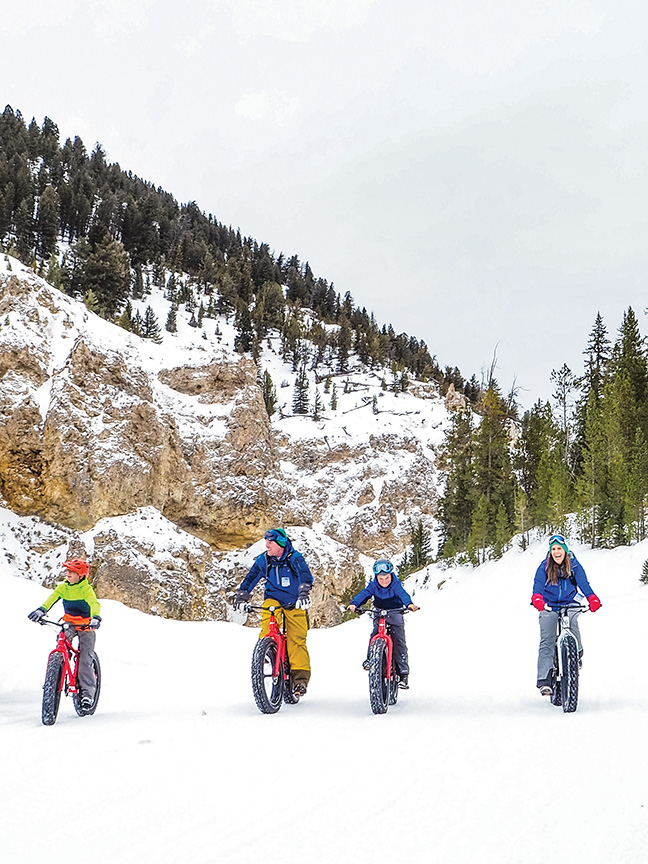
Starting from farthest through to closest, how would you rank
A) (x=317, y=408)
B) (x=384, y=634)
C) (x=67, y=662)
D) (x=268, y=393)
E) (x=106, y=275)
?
1. (x=317, y=408)
2. (x=268, y=393)
3. (x=106, y=275)
4. (x=384, y=634)
5. (x=67, y=662)

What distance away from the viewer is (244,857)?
9.71 ft

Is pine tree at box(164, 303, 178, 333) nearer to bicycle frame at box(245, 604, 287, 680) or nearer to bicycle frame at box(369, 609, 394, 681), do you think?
bicycle frame at box(245, 604, 287, 680)

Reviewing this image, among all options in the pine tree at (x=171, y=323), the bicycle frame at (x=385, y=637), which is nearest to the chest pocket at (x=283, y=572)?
the bicycle frame at (x=385, y=637)

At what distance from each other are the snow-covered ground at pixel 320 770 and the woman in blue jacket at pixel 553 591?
58 centimetres

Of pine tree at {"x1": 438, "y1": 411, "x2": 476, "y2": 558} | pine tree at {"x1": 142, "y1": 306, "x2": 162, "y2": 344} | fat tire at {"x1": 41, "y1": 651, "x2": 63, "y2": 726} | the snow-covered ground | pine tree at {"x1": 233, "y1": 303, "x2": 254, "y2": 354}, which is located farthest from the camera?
pine tree at {"x1": 233, "y1": 303, "x2": 254, "y2": 354}

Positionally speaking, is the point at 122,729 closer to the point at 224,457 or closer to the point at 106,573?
the point at 106,573

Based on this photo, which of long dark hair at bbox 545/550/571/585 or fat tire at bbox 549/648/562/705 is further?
long dark hair at bbox 545/550/571/585

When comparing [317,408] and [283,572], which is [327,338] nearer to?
[317,408]

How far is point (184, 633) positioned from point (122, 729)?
6.41 metres

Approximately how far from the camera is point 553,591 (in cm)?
728

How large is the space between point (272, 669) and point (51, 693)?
7.58 ft

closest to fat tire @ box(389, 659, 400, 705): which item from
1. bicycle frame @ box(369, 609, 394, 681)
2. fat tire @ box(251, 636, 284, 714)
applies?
bicycle frame @ box(369, 609, 394, 681)

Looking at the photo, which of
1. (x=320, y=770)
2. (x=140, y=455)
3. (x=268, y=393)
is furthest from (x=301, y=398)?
(x=320, y=770)

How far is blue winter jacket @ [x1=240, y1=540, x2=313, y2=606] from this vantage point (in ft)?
23.8
